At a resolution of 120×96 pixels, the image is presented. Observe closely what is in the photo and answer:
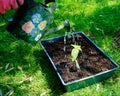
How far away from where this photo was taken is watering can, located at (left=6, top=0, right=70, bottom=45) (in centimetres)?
263

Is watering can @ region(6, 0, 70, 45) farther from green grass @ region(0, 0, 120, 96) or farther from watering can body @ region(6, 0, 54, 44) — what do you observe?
green grass @ region(0, 0, 120, 96)

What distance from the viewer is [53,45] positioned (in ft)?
11.8

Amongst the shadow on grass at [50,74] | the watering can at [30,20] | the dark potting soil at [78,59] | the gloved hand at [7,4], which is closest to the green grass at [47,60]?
the shadow on grass at [50,74]

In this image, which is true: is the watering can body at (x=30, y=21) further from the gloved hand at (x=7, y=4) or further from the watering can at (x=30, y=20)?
the gloved hand at (x=7, y=4)

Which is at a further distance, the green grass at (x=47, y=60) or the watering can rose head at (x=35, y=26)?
the green grass at (x=47, y=60)

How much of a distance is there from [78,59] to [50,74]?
A: 363 millimetres

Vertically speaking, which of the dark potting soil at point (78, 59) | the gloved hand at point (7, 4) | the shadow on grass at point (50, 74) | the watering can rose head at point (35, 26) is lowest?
the shadow on grass at point (50, 74)

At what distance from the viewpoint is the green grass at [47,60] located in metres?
3.09

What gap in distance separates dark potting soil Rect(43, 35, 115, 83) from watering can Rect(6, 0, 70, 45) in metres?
0.58

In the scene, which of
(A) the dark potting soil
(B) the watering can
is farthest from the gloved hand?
(A) the dark potting soil

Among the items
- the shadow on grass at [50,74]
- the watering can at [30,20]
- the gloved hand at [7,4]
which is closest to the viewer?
the gloved hand at [7,4]

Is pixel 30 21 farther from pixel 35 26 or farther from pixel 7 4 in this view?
pixel 7 4

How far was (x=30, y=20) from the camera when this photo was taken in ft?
8.78

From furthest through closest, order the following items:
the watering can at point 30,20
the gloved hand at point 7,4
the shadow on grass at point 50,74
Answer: the shadow on grass at point 50,74 → the watering can at point 30,20 → the gloved hand at point 7,4
